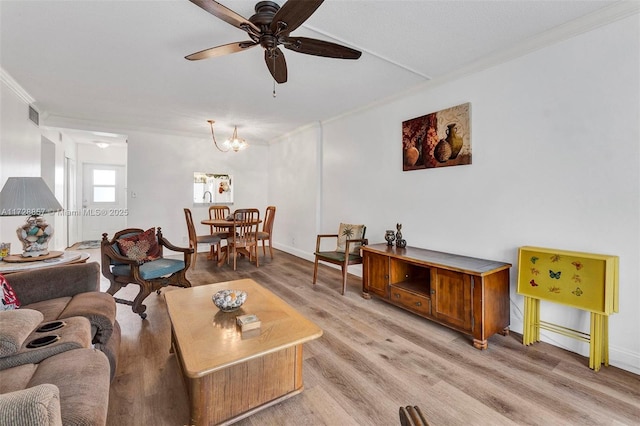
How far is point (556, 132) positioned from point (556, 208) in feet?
1.98

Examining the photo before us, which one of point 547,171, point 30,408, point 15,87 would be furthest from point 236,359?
point 15,87

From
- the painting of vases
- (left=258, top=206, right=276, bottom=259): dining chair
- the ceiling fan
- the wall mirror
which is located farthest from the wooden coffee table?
the wall mirror

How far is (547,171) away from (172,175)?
19.2 ft

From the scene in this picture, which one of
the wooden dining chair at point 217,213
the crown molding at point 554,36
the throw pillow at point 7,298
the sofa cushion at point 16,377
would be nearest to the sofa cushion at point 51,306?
the throw pillow at point 7,298

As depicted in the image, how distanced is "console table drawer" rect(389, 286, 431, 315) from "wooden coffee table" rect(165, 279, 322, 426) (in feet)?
4.57

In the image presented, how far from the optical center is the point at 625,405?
5.32 feet

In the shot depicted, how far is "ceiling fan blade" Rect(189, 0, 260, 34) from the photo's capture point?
1.56 m

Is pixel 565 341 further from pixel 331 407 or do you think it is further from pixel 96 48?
pixel 96 48

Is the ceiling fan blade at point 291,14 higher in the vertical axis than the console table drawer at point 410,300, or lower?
higher

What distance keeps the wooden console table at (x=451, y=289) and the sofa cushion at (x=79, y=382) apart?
7.65 ft

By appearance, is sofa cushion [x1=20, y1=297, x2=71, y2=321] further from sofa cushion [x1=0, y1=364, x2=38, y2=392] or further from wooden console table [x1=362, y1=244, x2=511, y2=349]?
wooden console table [x1=362, y1=244, x2=511, y2=349]

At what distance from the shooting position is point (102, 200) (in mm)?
7137

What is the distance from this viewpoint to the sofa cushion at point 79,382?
951 millimetres

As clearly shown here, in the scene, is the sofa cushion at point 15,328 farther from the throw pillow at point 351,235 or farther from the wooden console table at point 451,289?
the throw pillow at point 351,235
